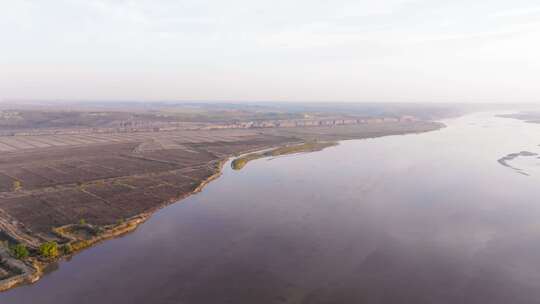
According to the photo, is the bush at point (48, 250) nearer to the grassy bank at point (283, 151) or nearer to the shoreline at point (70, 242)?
the shoreline at point (70, 242)

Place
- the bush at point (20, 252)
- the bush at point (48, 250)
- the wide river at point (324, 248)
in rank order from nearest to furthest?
the wide river at point (324, 248)
the bush at point (20, 252)
the bush at point (48, 250)

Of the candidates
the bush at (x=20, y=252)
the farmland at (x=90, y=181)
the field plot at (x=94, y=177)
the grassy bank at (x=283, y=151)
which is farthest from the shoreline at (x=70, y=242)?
the grassy bank at (x=283, y=151)

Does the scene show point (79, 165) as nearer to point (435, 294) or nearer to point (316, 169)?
point (316, 169)

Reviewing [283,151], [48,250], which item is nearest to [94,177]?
[48,250]

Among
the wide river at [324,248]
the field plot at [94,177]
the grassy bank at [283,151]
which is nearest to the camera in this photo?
the wide river at [324,248]

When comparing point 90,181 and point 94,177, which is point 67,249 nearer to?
point 90,181

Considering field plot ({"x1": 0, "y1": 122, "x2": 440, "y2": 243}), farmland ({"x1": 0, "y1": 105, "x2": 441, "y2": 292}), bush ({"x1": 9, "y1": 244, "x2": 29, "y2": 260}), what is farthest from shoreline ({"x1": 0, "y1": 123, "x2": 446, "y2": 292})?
field plot ({"x1": 0, "y1": 122, "x2": 440, "y2": 243})

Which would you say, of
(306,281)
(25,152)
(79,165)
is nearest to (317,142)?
(79,165)
